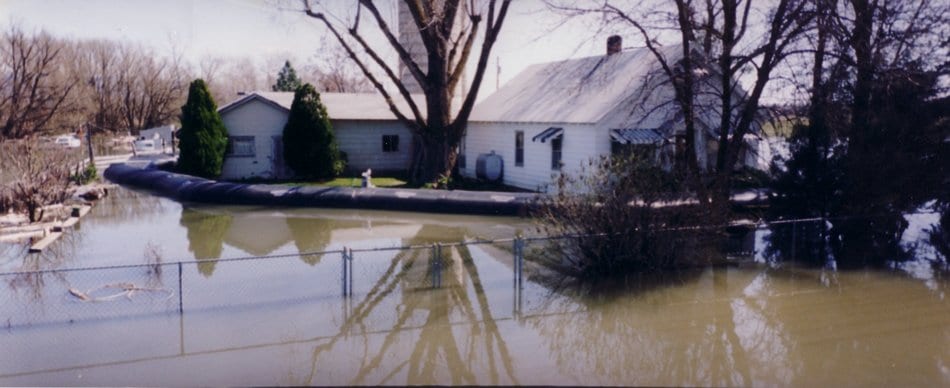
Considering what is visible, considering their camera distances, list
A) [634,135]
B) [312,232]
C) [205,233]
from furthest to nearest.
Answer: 1. [634,135]
2. [312,232]
3. [205,233]

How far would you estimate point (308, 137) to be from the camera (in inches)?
1033

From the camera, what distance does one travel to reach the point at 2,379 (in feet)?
24.7

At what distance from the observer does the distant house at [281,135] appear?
27453mm

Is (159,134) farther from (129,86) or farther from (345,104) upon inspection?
(345,104)

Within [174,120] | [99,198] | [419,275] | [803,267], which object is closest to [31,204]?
[99,198]

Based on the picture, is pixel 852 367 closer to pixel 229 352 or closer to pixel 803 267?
pixel 803 267

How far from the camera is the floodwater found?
25.7 ft

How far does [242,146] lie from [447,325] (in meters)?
20.3

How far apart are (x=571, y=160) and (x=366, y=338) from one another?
13.6 metres

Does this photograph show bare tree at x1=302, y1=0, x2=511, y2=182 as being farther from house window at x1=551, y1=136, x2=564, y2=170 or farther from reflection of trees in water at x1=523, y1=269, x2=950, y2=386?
reflection of trees in water at x1=523, y1=269, x2=950, y2=386

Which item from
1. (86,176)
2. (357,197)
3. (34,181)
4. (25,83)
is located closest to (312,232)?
(357,197)

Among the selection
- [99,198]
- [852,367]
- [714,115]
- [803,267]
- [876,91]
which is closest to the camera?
[852,367]

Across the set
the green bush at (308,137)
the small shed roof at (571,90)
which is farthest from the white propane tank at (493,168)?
the green bush at (308,137)

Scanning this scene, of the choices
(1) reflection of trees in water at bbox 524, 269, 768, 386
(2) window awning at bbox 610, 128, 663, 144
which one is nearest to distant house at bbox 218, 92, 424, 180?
(2) window awning at bbox 610, 128, 663, 144
